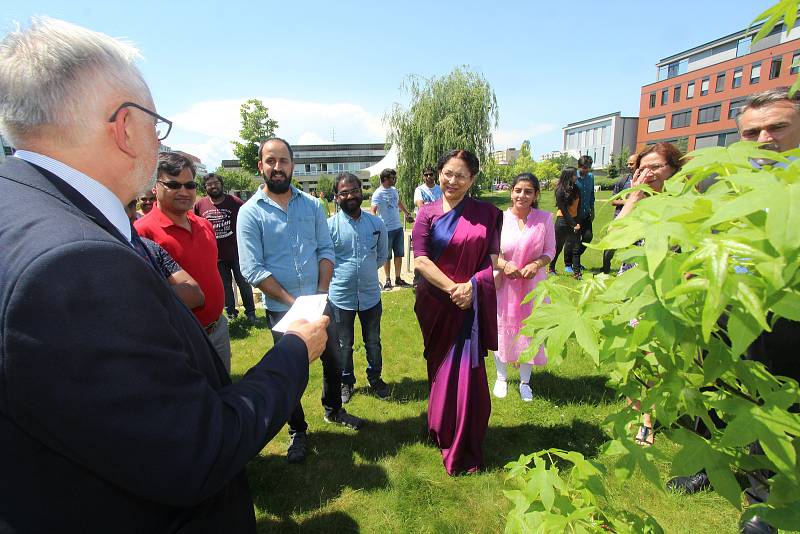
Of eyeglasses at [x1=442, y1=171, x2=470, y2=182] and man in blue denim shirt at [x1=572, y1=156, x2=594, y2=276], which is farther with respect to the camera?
man in blue denim shirt at [x1=572, y1=156, x2=594, y2=276]

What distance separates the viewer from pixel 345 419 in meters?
3.75

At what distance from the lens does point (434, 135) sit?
2277 centimetres

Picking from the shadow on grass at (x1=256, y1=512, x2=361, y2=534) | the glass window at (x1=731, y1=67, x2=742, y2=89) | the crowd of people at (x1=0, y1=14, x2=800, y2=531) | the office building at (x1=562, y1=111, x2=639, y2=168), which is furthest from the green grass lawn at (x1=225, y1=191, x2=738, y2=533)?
the office building at (x1=562, y1=111, x2=639, y2=168)

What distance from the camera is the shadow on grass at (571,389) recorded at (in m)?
4.11

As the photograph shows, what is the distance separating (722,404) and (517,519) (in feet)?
2.28

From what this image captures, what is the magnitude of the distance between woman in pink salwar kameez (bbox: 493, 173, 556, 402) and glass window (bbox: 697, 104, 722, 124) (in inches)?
2285

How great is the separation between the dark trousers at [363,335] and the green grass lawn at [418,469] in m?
0.28

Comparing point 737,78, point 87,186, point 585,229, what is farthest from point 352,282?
point 737,78

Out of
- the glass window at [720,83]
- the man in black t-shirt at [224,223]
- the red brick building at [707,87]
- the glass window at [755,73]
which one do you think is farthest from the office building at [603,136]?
the man in black t-shirt at [224,223]

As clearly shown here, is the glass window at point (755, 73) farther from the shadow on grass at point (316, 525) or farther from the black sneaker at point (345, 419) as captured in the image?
the shadow on grass at point (316, 525)

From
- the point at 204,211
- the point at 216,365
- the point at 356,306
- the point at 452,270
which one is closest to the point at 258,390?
the point at 216,365

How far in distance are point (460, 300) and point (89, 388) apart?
8.36ft

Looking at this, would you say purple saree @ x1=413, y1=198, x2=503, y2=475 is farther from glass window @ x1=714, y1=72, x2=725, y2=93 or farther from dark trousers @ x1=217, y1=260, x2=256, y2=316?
glass window @ x1=714, y1=72, x2=725, y2=93

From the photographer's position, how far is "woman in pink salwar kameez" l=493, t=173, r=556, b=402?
13.3 feet
